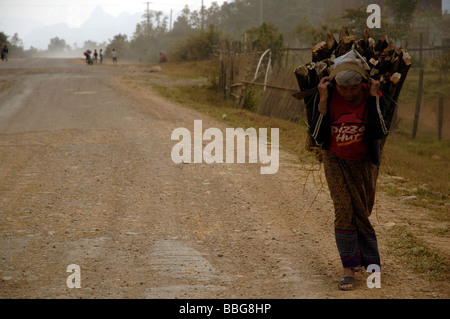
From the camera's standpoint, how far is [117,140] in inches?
385

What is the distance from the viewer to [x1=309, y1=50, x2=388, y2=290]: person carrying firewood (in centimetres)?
345

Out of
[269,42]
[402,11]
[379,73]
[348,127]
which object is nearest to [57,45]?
[269,42]

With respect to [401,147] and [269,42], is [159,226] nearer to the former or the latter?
[401,147]

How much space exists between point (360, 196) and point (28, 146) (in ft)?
24.6

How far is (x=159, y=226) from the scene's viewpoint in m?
5.22

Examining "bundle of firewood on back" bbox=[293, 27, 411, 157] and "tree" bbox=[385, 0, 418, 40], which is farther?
"tree" bbox=[385, 0, 418, 40]

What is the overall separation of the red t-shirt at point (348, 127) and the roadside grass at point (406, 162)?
620mm

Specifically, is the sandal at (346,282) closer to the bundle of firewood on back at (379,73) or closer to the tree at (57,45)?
the bundle of firewood on back at (379,73)

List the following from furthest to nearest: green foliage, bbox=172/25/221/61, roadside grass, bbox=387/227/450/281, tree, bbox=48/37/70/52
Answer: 1. tree, bbox=48/37/70/52
2. green foliage, bbox=172/25/221/61
3. roadside grass, bbox=387/227/450/281

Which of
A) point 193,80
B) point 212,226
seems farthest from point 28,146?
point 193,80

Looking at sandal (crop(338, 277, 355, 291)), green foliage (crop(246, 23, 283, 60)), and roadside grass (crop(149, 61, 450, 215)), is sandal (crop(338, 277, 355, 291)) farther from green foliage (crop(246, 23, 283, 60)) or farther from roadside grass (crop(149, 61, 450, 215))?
green foliage (crop(246, 23, 283, 60))

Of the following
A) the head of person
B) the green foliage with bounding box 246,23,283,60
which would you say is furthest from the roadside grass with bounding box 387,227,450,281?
the green foliage with bounding box 246,23,283,60

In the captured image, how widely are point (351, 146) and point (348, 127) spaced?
0.14 m
